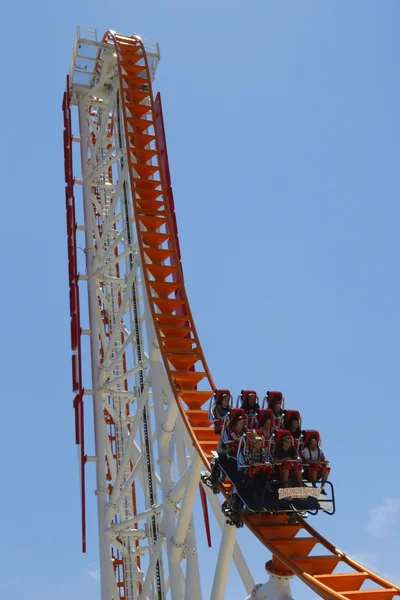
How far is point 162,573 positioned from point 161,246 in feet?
22.1

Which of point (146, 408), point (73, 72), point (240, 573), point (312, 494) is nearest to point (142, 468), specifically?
point (146, 408)

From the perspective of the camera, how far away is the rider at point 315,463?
9.62 m

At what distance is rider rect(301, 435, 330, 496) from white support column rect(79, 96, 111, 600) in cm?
777

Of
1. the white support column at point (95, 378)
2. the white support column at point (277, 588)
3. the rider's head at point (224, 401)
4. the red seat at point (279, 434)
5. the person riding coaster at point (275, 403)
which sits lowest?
the white support column at point (277, 588)

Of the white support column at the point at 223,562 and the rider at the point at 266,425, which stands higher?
the rider at the point at 266,425

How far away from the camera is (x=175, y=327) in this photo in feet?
49.1

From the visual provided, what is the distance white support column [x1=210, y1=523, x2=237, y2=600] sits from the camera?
1046 centimetres

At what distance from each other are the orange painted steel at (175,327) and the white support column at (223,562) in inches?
28.7

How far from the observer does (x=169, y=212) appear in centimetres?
1658

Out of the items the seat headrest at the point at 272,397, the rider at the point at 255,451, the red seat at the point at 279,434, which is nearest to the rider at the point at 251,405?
the seat headrest at the point at 272,397

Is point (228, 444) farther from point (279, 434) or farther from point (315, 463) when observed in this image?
point (315, 463)

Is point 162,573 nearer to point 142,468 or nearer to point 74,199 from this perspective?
point 142,468

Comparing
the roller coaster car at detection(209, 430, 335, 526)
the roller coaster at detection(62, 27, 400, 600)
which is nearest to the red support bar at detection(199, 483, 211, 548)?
the roller coaster at detection(62, 27, 400, 600)

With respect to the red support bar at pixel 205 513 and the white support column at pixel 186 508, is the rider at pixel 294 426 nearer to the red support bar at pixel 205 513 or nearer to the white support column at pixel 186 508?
the white support column at pixel 186 508
